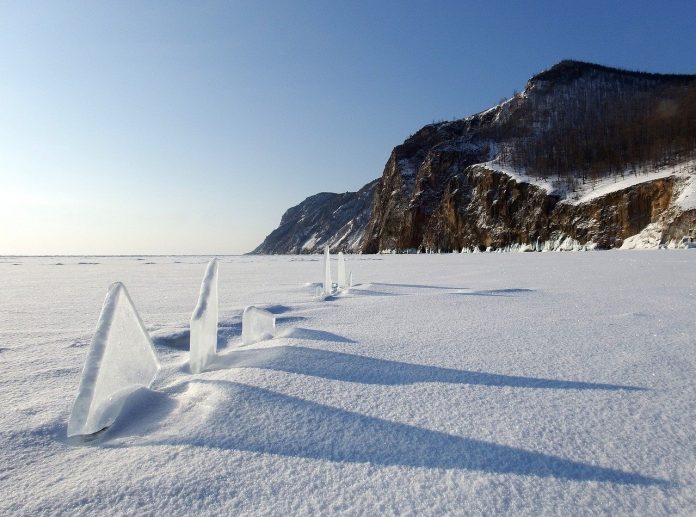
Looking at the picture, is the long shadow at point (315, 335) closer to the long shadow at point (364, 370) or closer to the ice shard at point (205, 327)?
the long shadow at point (364, 370)

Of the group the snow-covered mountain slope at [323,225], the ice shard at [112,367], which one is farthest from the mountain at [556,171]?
the snow-covered mountain slope at [323,225]

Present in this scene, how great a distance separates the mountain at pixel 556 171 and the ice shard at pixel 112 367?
43.4 metres

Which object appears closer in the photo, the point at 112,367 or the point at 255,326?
the point at 112,367

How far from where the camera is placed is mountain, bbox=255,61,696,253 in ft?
139

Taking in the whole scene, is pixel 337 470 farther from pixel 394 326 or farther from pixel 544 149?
pixel 544 149

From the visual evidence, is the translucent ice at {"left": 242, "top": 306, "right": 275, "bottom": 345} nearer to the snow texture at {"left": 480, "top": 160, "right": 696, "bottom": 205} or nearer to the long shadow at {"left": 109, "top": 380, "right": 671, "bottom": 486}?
the long shadow at {"left": 109, "top": 380, "right": 671, "bottom": 486}

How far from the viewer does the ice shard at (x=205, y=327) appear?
6.22ft

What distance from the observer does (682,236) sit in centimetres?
3288

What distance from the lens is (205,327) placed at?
6.47 feet

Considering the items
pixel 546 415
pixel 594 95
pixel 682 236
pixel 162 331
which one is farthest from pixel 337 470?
pixel 594 95

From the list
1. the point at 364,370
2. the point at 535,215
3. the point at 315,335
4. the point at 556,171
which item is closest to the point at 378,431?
the point at 364,370

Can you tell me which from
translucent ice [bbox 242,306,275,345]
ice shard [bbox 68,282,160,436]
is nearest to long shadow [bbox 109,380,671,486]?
ice shard [bbox 68,282,160,436]

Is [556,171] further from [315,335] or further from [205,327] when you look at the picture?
[205,327]

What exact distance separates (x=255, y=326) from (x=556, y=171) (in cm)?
6866
